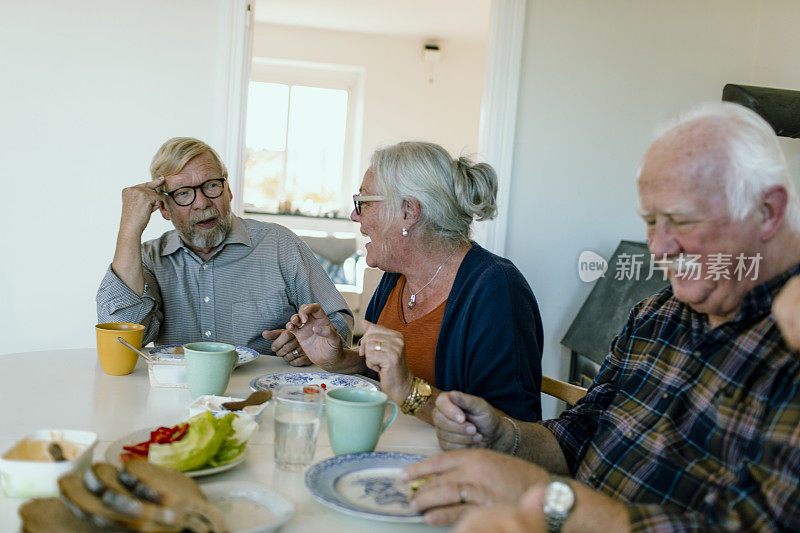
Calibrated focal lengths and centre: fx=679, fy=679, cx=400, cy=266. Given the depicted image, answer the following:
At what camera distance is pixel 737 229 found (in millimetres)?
1017

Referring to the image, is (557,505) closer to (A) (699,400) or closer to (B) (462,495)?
(B) (462,495)

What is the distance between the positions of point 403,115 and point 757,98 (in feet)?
16.6

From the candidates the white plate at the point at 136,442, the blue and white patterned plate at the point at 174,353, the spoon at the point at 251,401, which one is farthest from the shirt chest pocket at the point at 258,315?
the white plate at the point at 136,442

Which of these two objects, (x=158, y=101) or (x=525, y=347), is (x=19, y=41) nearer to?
(x=158, y=101)

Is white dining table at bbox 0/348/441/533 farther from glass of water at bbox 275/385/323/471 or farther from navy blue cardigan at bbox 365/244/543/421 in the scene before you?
navy blue cardigan at bbox 365/244/543/421

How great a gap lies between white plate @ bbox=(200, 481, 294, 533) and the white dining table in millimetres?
27

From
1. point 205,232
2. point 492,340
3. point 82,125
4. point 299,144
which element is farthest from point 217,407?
point 299,144

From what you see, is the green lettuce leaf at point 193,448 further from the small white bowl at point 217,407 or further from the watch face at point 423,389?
the watch face at point 423,389

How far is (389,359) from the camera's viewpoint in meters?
1.36

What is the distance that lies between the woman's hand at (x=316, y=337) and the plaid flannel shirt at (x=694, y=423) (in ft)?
1.96

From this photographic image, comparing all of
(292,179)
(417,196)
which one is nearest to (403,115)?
(292,179)

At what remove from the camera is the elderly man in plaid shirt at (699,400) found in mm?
911

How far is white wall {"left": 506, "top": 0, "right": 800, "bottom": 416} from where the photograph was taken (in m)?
3.32

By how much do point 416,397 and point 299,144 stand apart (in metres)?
6.98
